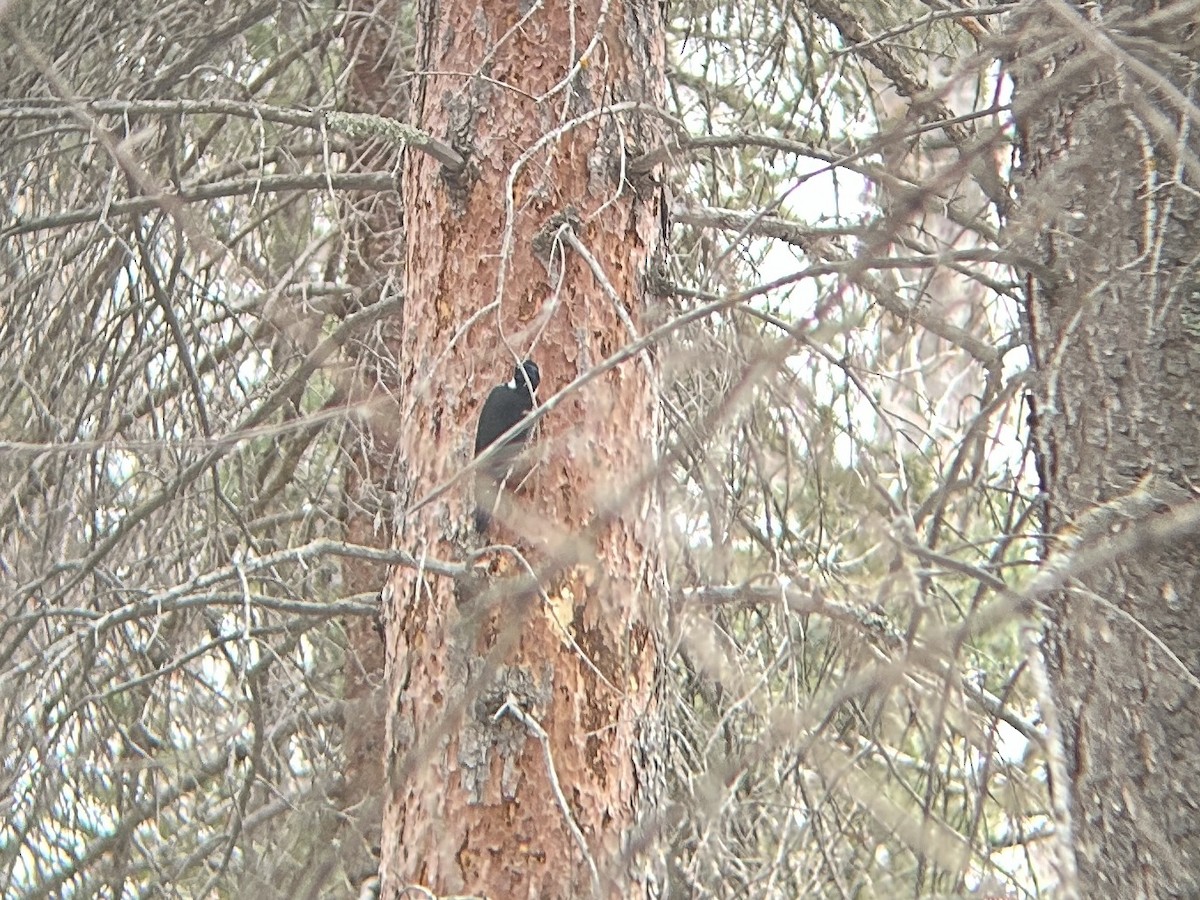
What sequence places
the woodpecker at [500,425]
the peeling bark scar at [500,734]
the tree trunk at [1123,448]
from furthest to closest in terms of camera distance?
the woodpecker at [500,425] < the peeling bark scar at [500,734] < the tree trunk at [1123,448]

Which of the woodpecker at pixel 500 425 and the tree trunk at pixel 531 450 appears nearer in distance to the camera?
the tree trunk at pixel 531 450

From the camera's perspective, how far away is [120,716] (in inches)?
137

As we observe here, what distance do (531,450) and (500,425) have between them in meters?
0.14

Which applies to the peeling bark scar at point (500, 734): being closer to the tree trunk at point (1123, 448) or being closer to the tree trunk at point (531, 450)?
Answer: the tree trunk at point (531, 450)

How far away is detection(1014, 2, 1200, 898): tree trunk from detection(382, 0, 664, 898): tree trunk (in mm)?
793

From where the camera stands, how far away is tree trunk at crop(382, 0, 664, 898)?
2.43 m

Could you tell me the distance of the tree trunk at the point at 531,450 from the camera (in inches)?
95.8

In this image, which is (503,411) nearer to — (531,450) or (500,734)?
(531,450)

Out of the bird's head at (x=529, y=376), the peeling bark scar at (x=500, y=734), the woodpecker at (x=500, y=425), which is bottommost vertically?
the peeling bark scar at (x=500, y=734)

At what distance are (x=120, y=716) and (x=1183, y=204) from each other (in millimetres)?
2785

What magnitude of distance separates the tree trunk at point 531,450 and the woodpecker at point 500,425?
0.03 m

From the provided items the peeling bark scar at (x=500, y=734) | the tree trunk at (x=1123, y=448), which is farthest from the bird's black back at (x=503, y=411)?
the tree trunk at (x=1123, y=448)

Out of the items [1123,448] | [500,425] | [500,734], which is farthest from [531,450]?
[1123,448]

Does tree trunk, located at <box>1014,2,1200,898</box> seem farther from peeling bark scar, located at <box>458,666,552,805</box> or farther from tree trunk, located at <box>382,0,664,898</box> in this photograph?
peeling bark scar, located at <box>458,666,552,805</box>
